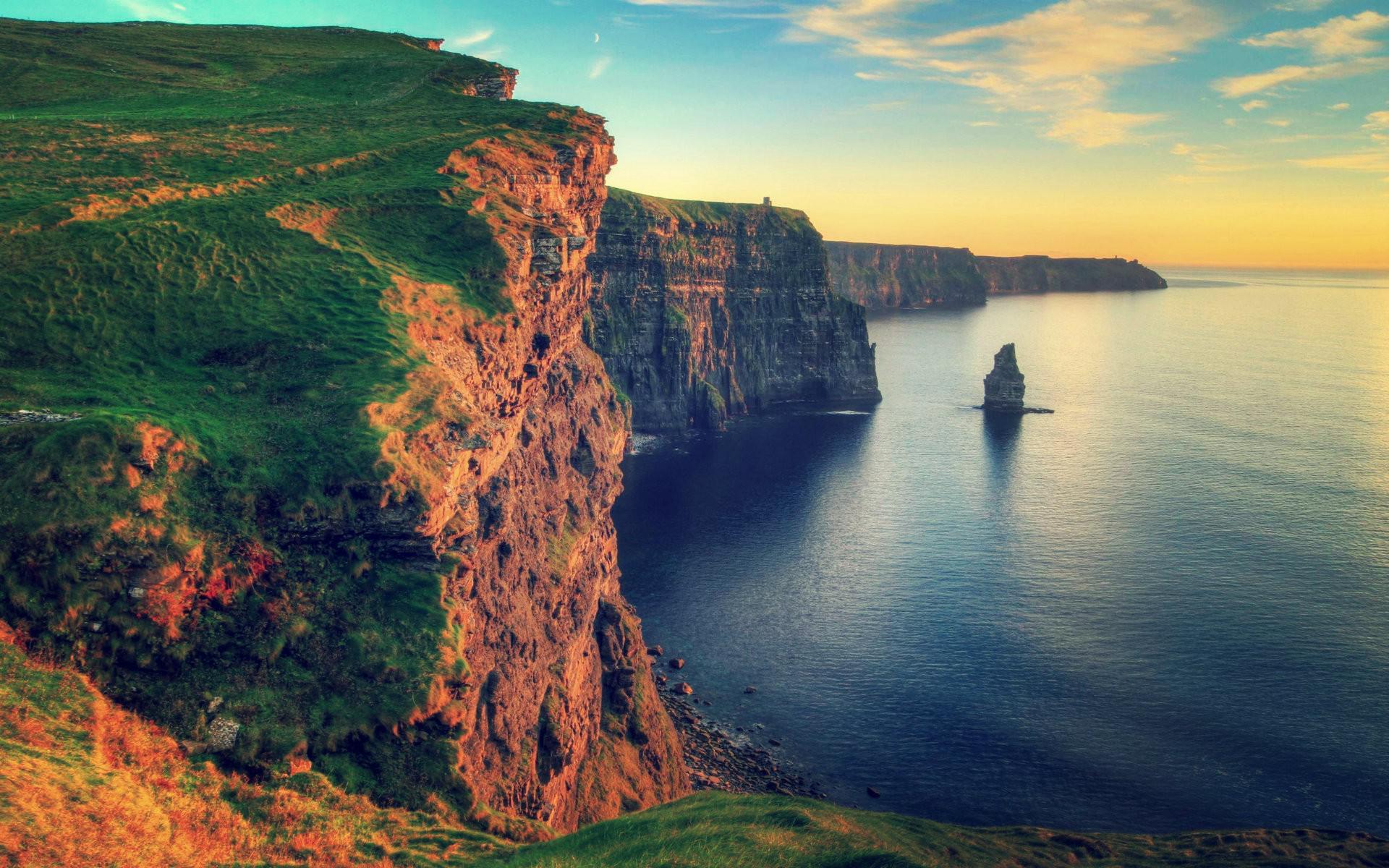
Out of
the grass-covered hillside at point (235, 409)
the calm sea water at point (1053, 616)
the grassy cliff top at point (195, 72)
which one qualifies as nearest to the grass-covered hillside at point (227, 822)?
the grass-covered hillside at point (235, 409)

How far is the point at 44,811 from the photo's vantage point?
21672 millimetres

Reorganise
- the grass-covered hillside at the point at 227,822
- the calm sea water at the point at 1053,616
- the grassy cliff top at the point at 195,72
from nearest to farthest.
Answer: the grass-covered hillside at the point at 227,822
the calm sea water at the point at 1053,616
the grassy cliff top at the point at 195,72

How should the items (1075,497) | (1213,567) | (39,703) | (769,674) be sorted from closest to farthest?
1. (39,703)
2. (769,674)
3. (1213,567)
4. (1075,497)

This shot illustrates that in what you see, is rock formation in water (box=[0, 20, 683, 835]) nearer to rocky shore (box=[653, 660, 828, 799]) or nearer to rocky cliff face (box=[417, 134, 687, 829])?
rocky cliff face (box=[417, 134, 687, 829])

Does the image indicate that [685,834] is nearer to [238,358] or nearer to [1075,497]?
[238,358]

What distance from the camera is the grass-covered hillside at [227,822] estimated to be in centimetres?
2228

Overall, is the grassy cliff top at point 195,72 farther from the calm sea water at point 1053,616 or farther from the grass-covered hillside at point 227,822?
the calm sea water at point 1053,616

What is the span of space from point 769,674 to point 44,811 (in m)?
67.7

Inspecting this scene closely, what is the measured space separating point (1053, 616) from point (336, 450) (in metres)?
83.2

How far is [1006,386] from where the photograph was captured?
192m

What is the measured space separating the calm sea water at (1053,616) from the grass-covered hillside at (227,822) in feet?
89.1

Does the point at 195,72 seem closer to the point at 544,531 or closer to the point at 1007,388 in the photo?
the point at 544,531

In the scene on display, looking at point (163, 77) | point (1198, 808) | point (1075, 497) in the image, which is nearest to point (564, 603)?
point (1198, 808)

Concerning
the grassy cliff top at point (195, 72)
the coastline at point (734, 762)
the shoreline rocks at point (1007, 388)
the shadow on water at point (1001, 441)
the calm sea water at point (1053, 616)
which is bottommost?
the coastline at point (734, 762)
